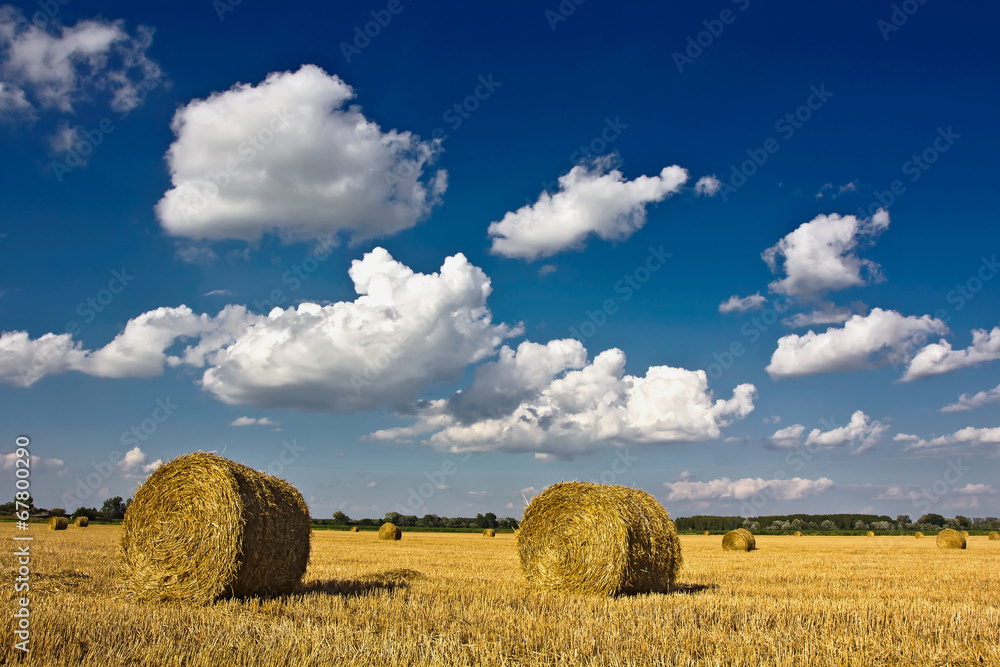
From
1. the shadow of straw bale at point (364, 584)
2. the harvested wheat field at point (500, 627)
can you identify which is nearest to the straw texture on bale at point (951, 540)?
the harvested wheat field at point (500, 627)

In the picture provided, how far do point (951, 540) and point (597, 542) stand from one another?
A: 28.8 metres

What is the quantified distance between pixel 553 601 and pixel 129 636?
5536mm

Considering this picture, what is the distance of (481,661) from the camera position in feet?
18.9

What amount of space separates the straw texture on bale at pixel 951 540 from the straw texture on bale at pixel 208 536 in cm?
3247

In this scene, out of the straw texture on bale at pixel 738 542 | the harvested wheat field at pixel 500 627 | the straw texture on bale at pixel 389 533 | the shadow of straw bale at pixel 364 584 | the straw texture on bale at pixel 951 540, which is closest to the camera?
the harvested wheat field at pixel 500 627

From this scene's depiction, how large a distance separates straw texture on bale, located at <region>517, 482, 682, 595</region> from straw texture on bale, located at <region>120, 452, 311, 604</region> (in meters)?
4.10

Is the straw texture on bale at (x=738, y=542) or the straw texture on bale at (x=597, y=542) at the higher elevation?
the straw texture on bale at (x=597, y=542)

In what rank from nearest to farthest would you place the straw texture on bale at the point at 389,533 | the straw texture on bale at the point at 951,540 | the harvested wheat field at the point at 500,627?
1. the harvested wheat field at the point at 500,627
2. the straw texture on bale at the point at 951,540
3. the straw texture on bale at the point at 389,533

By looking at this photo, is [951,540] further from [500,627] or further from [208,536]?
[208,536]

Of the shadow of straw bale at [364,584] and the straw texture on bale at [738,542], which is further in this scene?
the straw texture on bale at [738,542]

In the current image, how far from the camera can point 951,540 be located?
31.1 meters

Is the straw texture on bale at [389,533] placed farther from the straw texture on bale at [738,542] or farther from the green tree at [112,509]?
the green tree at [112,509]

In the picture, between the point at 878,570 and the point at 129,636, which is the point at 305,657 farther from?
the point at 878,570

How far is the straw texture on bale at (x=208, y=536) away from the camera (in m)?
9.09
